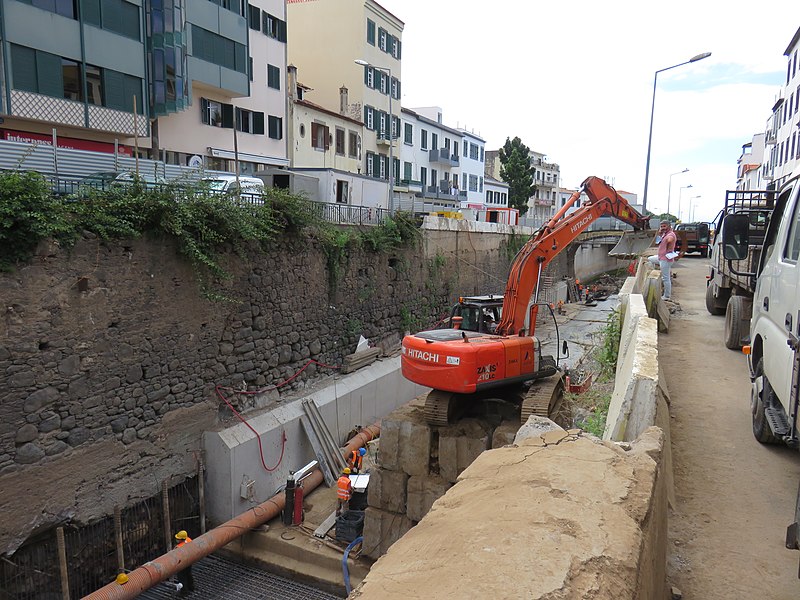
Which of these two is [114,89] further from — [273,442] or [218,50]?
[273,442]

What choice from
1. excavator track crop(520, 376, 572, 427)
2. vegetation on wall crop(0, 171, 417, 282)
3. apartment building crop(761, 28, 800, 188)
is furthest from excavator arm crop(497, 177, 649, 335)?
apartment building crop(761, 28, 800, 188)

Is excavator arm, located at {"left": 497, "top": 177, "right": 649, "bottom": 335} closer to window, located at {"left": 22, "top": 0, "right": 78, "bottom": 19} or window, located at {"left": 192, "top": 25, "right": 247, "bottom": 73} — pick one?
window, located at {"left": 22, "top": 0, "right": 78, "bottom": 19}

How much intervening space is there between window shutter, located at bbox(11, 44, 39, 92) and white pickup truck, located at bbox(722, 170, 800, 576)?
683 inches

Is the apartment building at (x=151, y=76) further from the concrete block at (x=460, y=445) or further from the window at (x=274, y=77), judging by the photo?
the concrete block at (x=460, y=445)

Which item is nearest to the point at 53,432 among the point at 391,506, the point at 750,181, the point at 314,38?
the point at 391,506

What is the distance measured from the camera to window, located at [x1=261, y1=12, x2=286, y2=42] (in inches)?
1011

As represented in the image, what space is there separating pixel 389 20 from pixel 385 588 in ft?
127

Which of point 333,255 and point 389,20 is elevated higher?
point 389,20

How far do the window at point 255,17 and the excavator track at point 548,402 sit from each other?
71.2 feet

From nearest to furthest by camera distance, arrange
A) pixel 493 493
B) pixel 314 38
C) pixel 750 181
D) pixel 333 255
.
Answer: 1. pixel 493 493
2. pixel 333 255
3. pixel 314 38
4. pixel 750 181

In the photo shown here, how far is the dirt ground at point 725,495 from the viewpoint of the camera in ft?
12.9

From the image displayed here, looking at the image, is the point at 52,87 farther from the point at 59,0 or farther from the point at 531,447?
the point at 531,447

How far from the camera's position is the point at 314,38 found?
3544 centimetres

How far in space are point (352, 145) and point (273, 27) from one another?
832cm
